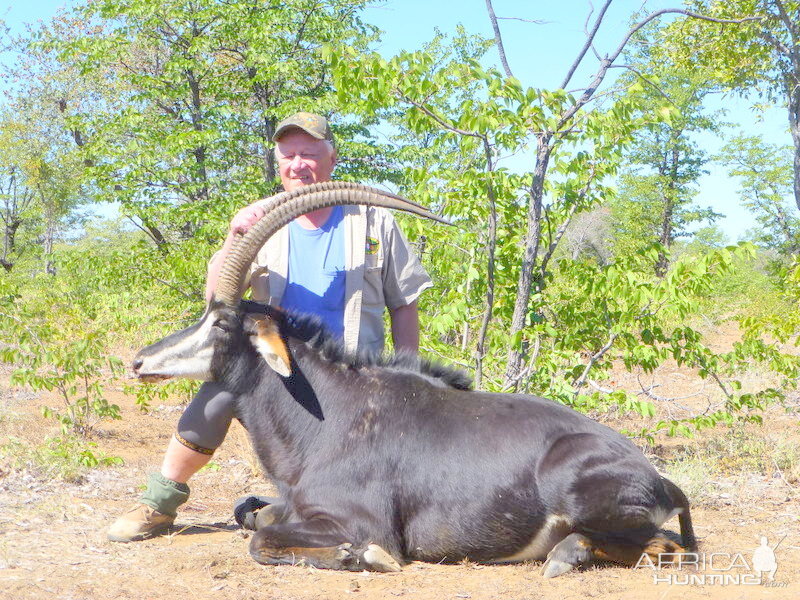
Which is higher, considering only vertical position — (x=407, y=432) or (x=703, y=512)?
(x=407, y=432)

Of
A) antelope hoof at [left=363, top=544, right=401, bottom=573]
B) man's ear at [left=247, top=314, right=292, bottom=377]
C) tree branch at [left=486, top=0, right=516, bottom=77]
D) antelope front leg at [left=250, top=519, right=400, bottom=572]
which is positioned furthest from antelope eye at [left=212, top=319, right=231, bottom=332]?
tree branch at [left=486, top=0, right=516, bottom=77]

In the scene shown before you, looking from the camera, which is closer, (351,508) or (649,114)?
(351,508)

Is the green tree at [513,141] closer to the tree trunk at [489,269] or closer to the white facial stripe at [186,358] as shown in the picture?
the tree trunk at [489,269]

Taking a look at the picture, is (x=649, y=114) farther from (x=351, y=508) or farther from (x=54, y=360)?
(x=54, y=360)

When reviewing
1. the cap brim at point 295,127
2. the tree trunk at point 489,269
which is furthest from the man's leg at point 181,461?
the tree trunk at point 489,269

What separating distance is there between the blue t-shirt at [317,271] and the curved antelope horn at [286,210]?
48 centimetres

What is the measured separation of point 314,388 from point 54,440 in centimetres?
342

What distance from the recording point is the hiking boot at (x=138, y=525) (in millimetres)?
4969

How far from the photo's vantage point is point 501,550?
4520mm

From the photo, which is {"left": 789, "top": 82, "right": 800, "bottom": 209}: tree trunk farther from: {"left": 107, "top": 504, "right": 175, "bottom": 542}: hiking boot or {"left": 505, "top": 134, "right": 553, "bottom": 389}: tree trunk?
{"left": 107, "top": 504, "right": 175, "bottom": 542}: hiking boot

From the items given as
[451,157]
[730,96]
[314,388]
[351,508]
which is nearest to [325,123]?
[314,388]

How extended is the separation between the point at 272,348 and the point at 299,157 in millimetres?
1347

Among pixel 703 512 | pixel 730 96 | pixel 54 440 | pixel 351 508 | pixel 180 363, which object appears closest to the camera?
pixel 351 508

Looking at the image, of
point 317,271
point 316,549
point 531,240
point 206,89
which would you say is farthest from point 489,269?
point 206,89
